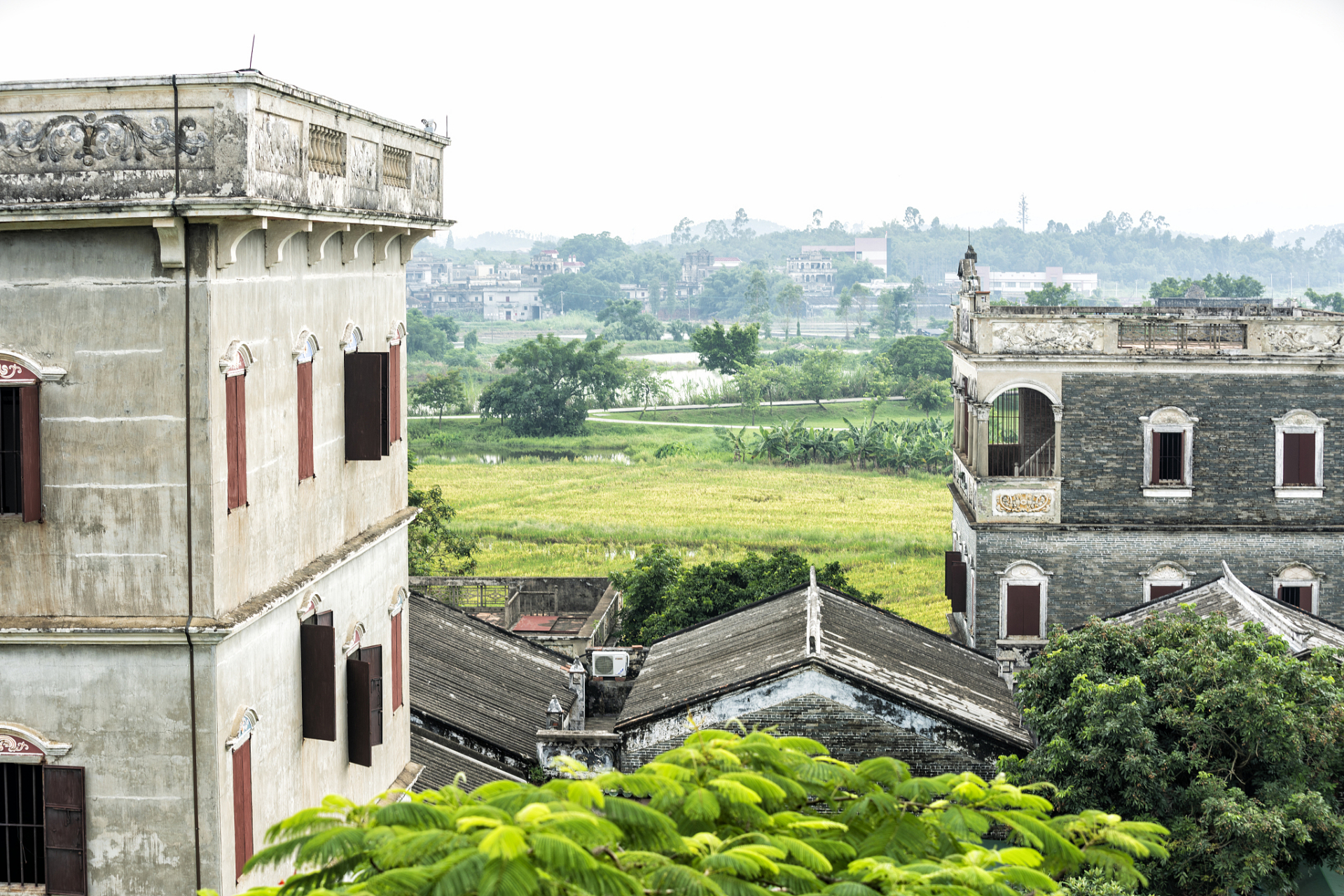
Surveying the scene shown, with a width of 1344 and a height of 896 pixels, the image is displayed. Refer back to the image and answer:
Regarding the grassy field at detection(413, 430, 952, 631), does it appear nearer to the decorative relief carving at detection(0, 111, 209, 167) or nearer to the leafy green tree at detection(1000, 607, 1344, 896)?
the leafy green tree at detection(1000, 607, 1344, 896)

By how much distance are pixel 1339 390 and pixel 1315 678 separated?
12.7m

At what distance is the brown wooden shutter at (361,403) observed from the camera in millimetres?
13992

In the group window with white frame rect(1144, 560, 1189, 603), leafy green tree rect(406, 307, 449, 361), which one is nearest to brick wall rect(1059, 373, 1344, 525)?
window with white frame rect(1144, 560, 1189, 603)

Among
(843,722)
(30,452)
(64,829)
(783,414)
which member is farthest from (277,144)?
(783,414)

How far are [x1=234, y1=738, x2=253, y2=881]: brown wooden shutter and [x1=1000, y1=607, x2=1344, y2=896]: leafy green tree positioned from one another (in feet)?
27.5

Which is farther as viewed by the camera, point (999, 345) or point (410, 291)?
point (410, 291)

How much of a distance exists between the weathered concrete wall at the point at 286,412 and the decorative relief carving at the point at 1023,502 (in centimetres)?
1445

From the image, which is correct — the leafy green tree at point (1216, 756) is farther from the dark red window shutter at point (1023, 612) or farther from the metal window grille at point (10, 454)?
the metal window grille at point (10, 454)

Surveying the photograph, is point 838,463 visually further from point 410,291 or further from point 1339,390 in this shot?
point 410,291

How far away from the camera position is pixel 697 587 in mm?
28516

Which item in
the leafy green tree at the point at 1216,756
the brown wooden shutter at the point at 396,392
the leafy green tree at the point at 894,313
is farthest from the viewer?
the leafy green tree at the point at 894,313

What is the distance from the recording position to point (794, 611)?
865 inches

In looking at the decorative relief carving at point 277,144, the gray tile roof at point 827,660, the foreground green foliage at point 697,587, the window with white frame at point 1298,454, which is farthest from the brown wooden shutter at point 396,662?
the window with white frame at point 1298,454

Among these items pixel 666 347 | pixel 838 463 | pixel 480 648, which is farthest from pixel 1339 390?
pixel 666 347
